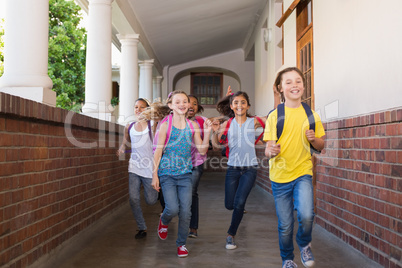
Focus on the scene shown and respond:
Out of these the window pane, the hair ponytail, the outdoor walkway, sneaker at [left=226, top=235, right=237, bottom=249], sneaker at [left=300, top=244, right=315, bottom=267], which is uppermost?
the window pane

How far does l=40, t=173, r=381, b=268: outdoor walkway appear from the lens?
373 centimetres

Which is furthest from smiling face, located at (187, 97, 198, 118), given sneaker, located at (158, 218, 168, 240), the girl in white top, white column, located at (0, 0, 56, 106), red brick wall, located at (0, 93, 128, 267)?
white column, located at (0, 0, 56, 106)

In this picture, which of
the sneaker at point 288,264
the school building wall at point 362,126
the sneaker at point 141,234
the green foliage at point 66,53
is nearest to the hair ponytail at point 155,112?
the sneaker at point 141,234

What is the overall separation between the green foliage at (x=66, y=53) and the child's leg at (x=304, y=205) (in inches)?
702

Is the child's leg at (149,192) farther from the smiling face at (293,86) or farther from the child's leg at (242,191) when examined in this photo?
the smiling face at (293,86)

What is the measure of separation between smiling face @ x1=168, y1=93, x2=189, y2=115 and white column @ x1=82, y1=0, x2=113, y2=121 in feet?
9.45

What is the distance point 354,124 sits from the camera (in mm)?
4027

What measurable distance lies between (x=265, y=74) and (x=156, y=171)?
8.73 m

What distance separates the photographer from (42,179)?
136 inches

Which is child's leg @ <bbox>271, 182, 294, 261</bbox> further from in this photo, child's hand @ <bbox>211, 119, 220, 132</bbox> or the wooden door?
the wooden door

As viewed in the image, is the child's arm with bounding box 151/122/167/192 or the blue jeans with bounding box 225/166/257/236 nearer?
the child's arm with bounding box 151/122/167/192

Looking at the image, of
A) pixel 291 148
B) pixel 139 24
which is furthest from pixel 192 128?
pixel 139 24

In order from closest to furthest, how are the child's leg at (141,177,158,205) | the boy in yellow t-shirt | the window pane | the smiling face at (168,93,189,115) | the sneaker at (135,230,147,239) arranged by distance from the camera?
the boy in yellow t-shirt → the smiling face at (168,93,189,115) → the sneaker at (135,230,147,239) → the child's leg at (141,177,158,205) → the window pane

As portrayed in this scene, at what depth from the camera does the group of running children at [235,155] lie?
3268 millimetres
